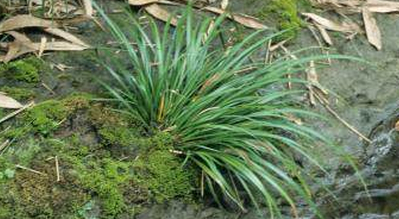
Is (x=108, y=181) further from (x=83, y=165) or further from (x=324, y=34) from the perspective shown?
(x=324, y=34)

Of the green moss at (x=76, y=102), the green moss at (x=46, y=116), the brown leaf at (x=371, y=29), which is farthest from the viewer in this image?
the brown leaf at (x=371, y=29)

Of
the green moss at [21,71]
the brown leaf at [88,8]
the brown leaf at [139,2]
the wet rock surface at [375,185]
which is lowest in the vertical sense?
the wet rock surface at [375,185]

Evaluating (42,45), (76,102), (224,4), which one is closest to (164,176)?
(76,102)

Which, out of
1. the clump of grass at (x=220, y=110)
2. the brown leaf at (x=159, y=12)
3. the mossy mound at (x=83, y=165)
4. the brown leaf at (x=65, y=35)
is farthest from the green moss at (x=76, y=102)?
the brown leaf at (x=159, y=12)

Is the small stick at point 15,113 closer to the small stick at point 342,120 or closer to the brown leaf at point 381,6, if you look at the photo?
the small stick at point 342,120

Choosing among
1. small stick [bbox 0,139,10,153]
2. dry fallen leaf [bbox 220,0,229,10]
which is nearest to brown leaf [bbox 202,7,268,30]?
dry fallen leaf [bbox 220,0,229,10]

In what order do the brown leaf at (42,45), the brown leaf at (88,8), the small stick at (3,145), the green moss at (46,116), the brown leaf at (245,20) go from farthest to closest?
the brown leaf at (245,20)
the brown leaf at (88,8)
the brown leaf at (42,45)
the green moss at (46,116)
the small stick at (3,145)

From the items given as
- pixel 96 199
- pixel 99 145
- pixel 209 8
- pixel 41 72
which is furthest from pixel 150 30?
pixel 96 199
